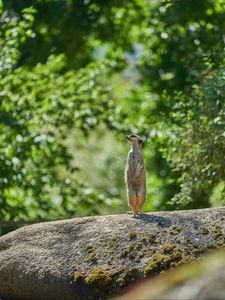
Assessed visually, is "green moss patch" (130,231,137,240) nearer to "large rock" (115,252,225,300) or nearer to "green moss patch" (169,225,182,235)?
"green moss patch" (169,225,182,235)

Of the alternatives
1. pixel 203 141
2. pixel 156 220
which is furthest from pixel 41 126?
pixel 156 220

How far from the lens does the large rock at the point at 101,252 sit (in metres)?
9.02

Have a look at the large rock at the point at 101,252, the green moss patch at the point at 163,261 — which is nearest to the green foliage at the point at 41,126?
the large rock at the point at 101,252

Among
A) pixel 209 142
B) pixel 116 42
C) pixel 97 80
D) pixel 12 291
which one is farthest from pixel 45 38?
pixel 12 291

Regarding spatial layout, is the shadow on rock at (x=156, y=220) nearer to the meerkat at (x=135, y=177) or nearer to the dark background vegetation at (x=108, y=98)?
the meerkat at (x=135, y=177)

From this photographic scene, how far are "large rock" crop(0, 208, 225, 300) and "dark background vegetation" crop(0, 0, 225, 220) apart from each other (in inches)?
173

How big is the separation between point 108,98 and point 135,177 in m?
10.9

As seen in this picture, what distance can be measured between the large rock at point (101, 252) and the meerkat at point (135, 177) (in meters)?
0.71

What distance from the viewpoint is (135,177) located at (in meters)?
10.9

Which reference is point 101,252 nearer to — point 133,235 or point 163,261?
point 133,235

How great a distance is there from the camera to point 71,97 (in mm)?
20109

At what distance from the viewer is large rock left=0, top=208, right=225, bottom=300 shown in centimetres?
902

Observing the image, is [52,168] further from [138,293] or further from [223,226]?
[138,293]

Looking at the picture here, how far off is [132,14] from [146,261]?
16.2m
